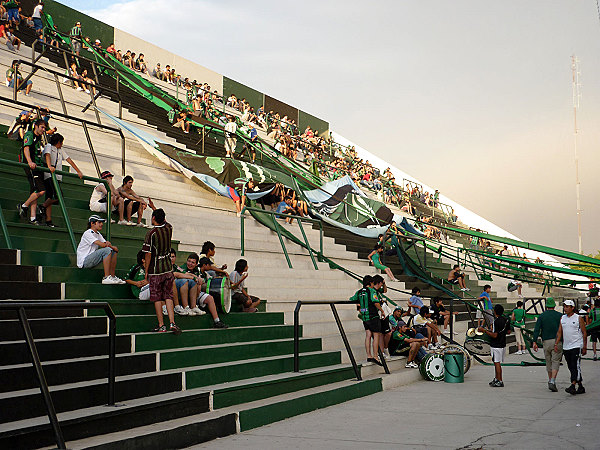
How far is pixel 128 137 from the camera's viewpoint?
15.8 meters

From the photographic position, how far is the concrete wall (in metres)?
30.8

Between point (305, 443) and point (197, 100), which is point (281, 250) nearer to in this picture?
point (305, 443)

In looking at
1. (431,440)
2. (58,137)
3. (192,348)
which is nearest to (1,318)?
(192,348)

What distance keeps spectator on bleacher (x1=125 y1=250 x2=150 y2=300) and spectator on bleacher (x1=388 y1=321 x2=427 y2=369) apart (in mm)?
4888

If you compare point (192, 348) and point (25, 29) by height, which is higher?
point (25, 29)

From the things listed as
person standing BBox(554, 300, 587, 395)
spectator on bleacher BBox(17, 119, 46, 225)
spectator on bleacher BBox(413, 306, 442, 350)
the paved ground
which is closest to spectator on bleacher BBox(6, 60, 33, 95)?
spectator on bleacher BBox(17, 119, 46, 225)

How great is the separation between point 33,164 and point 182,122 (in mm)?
12505

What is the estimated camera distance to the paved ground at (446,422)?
6.07m

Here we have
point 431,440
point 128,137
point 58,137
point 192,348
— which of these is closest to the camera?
point 431,440

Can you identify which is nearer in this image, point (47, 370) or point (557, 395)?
point (47, 370)

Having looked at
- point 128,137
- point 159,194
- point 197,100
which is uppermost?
point 197,100

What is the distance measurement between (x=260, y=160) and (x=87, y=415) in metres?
16.4

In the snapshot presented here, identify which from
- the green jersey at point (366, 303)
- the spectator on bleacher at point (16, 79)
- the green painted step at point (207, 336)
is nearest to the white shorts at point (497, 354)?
the green jersey at point (366, 303)

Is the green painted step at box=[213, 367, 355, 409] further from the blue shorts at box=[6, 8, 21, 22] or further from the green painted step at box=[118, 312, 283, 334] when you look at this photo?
the blue shorts at box=[6, 8, 21, 22]
